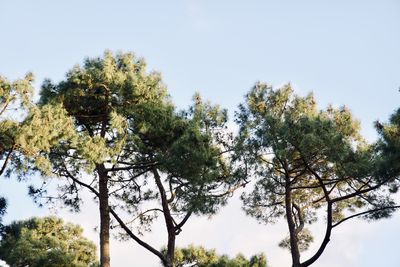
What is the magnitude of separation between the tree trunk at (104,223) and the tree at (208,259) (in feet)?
25.6

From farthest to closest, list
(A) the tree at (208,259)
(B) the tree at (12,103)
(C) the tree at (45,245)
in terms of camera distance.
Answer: (A) the tree at (208,259) < (C) the tree at (45,245) < (B) the tree at (12,103)

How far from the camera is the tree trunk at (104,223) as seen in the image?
9641 mm

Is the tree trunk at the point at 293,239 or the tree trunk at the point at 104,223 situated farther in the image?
the tree trunk at the point at 293,239

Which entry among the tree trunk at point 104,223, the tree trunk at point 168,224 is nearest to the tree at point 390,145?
the tree trunk at point 168,224

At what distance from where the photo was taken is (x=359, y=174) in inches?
385

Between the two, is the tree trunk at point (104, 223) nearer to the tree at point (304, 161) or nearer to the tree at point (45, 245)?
the tree at point (304, 161)

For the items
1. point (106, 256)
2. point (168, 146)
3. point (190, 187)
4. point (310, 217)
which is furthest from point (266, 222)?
point (106, 256)

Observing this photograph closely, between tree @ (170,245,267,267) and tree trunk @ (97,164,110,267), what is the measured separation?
7.81 m

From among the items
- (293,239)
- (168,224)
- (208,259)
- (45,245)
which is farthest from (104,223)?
(208,259)

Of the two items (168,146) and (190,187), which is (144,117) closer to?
(168,146)

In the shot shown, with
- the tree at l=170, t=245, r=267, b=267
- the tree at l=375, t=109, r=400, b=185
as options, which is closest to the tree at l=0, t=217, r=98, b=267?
the tree at l=170, t=245, r=267, b=267

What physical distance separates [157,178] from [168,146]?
1.58 metres

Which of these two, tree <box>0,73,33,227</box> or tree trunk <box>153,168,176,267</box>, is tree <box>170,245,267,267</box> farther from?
tree <box>0,73,33,227</box>

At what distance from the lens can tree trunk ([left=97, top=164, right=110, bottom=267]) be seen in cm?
964
